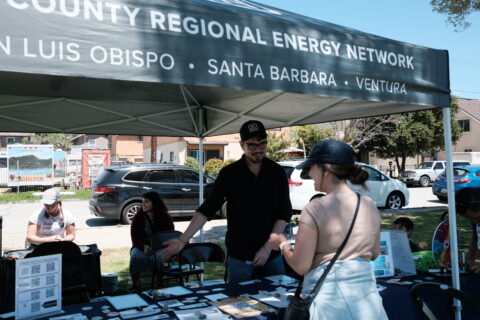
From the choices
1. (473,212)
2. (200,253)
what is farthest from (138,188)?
(473,212)

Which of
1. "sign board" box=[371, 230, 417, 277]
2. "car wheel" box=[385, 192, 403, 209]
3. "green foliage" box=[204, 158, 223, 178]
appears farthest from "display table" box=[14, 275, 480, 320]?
"green foliage" box=[204, 158, 223, 178]

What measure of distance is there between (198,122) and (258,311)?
330 centimetres

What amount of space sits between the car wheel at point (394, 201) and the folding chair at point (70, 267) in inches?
462

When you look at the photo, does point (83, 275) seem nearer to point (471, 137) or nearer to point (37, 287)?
point (37, 287)

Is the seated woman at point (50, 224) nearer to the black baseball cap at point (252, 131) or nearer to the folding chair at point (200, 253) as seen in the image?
the folding chair at point (200, 253)

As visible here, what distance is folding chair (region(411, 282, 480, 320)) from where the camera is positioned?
242 centimetres

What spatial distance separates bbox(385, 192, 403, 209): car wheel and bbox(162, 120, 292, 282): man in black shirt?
11110 mm

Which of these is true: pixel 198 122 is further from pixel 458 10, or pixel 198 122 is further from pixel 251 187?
pixel 458 10

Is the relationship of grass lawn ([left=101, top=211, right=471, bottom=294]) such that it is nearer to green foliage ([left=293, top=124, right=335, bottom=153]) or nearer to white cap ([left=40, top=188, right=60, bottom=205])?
white cap ([left=40, top=188, right=60, bottom=205])

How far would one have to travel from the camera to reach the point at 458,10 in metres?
9.28

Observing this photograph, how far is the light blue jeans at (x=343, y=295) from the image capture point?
1.79 metres

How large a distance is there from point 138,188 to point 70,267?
7.75 m

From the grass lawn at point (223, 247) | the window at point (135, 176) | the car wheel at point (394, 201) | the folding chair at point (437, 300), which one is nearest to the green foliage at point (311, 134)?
the car wheel at point (394, 201)

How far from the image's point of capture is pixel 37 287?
2.35m
